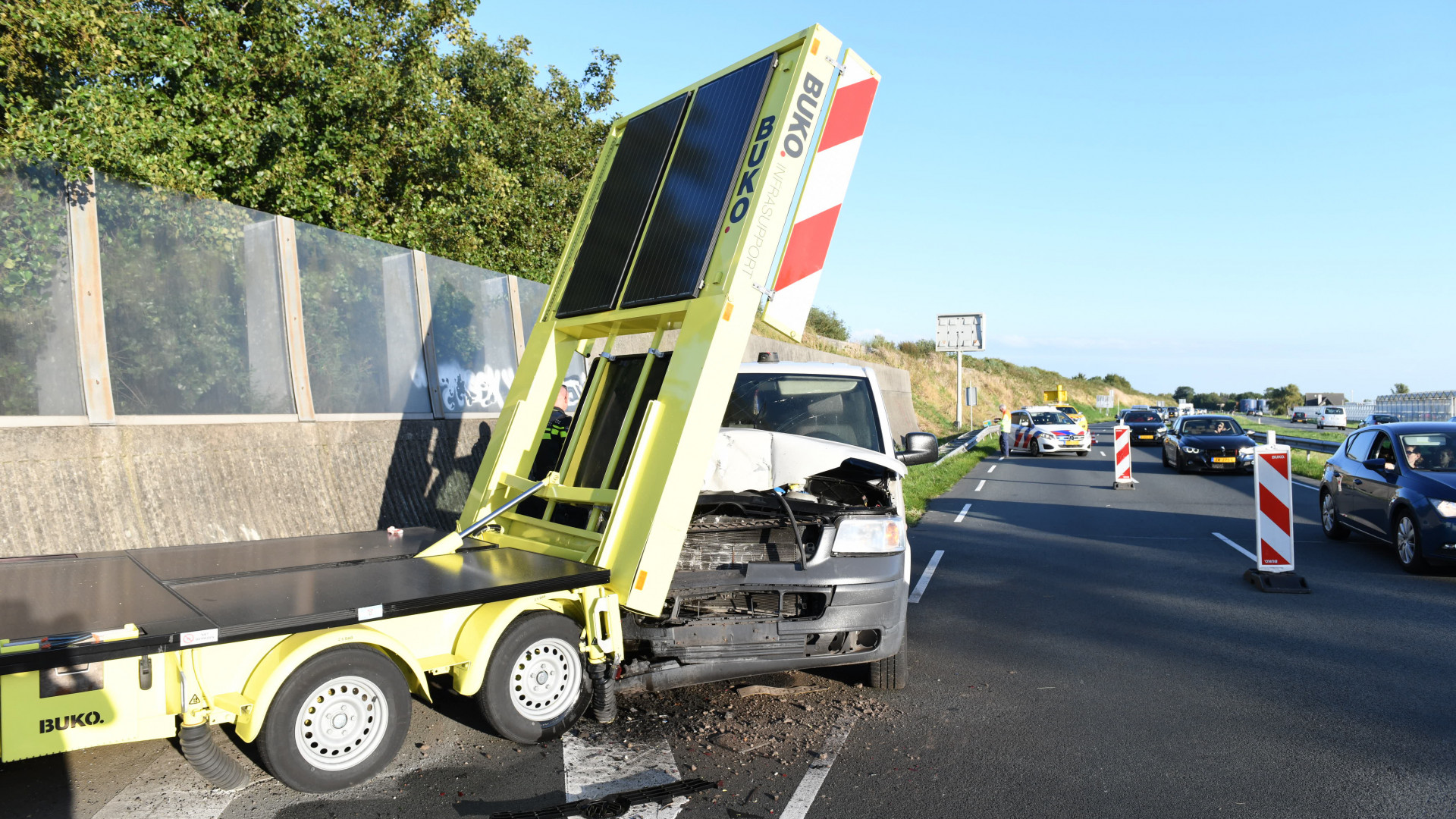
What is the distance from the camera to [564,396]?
11.2 m

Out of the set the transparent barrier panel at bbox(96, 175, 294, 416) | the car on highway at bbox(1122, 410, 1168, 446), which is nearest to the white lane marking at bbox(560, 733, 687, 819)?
the transparent barrier panel at bbox(96, 175, 294, 416)

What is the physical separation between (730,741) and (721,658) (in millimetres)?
436

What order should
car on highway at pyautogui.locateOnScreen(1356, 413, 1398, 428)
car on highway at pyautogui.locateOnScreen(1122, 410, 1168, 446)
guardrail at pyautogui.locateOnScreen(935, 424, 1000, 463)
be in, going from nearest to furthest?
car on highway at pyautogui.locateOnScreen(1356, 413, 1398, 428) < guardrail at pyautogui.locateOnScreen(935, 424, 1000, 463) < car on highway at pyautogui.locateOnScreen(1122, 410, 1168, 446)

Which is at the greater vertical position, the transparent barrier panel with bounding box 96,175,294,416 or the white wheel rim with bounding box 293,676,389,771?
the transparent barrier panel with bounding box 96,175,294,416

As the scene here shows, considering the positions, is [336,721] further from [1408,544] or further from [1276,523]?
[1408,544]

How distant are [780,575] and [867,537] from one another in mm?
624

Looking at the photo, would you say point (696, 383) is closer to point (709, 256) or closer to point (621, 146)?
point (709, 256)

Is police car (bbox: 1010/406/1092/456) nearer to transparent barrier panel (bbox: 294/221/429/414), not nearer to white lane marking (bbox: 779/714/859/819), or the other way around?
transparent barrier panel (bbox: 294/221/429/414)

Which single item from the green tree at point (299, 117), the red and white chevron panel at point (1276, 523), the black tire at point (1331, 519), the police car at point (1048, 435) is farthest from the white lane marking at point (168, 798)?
the police car at point (1048, 435)

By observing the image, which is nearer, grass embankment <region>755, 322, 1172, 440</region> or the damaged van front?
the damaged van front

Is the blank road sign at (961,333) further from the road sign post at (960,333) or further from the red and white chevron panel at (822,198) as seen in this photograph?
the red and white chevron panel at (822,198)

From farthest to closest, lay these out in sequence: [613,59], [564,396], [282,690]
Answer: [613,59] → [564,396] → [282,690]

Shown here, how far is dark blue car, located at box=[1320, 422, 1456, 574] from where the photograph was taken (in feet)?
29.4

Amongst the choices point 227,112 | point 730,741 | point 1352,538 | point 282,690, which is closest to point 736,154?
point 730,741
